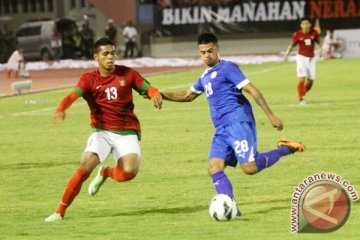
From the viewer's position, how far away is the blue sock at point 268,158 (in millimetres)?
13094

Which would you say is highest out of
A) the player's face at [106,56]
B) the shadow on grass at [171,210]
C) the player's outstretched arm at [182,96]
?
the player's face at [106,56]

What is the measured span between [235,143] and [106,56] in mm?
1801

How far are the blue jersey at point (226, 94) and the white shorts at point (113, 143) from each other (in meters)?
1.01

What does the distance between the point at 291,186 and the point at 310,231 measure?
3481 millimetres

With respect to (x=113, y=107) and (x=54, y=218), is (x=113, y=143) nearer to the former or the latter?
(x=113, y=107)

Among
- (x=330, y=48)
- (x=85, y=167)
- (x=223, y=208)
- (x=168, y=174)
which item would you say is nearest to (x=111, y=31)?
(x=330, y=48)

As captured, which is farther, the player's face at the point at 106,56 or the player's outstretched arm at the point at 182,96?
the player's outstretched arm at the point at 182,96

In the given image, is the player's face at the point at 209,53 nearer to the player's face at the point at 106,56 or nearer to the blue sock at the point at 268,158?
the player's face at the point at 106,56

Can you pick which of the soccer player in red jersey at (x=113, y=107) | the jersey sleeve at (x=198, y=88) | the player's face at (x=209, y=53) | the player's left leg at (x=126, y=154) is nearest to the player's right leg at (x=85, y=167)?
the soccer player in red jersey at (x=113, y=107)

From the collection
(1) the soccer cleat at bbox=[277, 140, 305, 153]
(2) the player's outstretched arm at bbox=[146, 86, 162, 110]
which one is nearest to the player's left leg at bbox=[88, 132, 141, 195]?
(2) the player's outstretched arm at bbox=[146, 86, 162, 110]

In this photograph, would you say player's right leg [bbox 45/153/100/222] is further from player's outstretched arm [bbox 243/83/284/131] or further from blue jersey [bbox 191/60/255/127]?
player's outstretched arm [bbox 243/83/284/131]

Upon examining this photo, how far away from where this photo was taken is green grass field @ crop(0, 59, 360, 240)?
12.3 meters

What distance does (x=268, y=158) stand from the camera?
1324 cm

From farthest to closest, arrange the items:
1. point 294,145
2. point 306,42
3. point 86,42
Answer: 1. point 86,42
2. point 306,42
3. point 294,145
